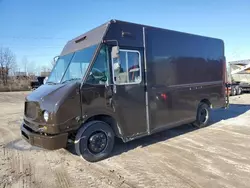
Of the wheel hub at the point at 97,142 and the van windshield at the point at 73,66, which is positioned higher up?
the van windshield at the point at 73,66

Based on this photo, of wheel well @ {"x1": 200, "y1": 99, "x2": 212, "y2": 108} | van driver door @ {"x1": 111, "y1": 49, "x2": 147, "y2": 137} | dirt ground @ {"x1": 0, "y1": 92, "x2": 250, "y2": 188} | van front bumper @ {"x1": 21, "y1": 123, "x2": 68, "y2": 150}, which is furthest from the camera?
wheel well @ {"x1": 200, "y1": 99, "x2": 212, "y2": 108}

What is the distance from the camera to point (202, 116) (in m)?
7.13

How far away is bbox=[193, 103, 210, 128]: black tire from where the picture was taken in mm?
6922

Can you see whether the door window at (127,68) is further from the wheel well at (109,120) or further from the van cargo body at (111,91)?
the wheel well at (109,120)

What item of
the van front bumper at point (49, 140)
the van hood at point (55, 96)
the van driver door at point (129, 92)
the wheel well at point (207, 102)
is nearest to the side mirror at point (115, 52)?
the van driver door at point (129, 92)

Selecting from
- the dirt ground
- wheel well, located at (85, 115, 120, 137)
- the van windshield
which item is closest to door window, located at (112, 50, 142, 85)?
the van windshield

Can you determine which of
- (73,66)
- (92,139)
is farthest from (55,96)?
(92,139)

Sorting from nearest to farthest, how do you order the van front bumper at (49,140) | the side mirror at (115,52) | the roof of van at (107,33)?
A: the van front bumper at (49,140) → the side mirror at (115,52) → the roof of van at (107,33)

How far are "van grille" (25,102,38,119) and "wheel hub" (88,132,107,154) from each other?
49.5 inches

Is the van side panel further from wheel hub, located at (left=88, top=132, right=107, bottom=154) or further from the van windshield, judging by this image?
the van windshield

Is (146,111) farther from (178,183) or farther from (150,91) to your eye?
(178,183)

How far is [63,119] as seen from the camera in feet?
12.5

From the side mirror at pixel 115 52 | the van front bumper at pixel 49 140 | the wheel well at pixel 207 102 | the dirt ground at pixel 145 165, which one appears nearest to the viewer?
the dirt ground at pixel 145 165

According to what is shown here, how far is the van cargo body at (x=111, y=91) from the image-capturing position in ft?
12.9
